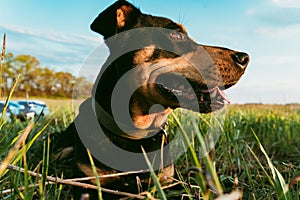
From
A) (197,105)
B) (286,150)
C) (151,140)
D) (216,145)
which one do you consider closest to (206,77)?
(197,105)

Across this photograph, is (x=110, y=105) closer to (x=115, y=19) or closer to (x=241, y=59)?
(x=115, y=19)

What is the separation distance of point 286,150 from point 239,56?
76.0 inches

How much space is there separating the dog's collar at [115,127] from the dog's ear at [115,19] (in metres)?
0.60

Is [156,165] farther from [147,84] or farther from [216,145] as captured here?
[216,145]

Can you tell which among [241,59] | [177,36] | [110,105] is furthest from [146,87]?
[241,59]

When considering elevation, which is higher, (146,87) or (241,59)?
(241,59)

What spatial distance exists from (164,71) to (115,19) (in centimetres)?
59

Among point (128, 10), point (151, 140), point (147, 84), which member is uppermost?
point (128, 10)

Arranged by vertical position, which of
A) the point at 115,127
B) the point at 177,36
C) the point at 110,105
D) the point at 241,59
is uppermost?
the point at 177,36

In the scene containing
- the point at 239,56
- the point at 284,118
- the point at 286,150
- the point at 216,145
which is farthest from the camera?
the point at 284,118

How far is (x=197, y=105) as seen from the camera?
2611mm

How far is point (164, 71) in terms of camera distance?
2.59m

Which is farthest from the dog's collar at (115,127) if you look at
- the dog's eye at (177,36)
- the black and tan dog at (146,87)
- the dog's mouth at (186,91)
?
the dog's eye at (177,36)

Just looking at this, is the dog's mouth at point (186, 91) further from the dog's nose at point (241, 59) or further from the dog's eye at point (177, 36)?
the dog's eye at point (177, 36)
